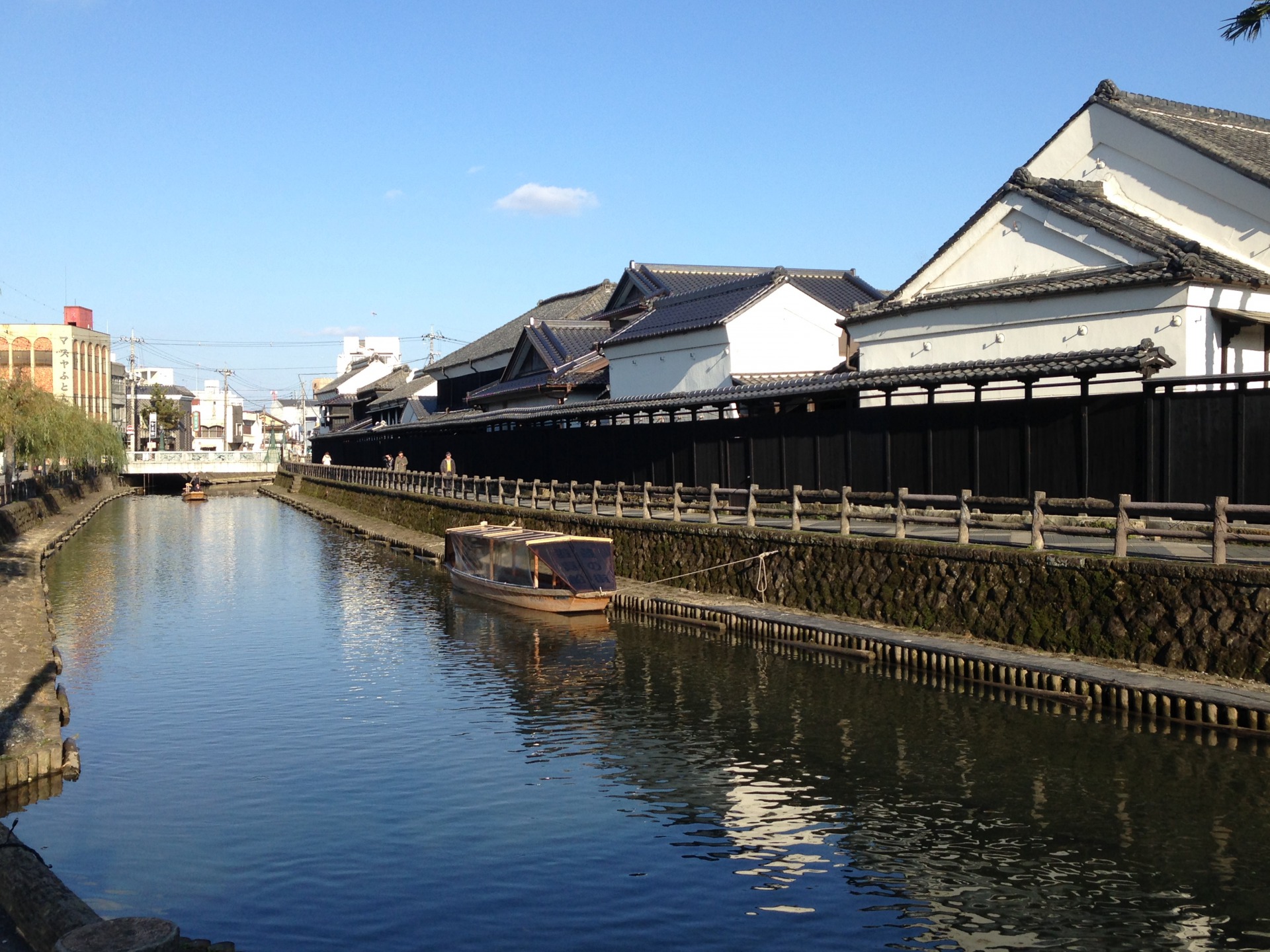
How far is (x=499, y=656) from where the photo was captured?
25.1 m

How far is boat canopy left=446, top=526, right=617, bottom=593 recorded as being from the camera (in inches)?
1156

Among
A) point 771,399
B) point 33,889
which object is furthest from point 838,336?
point 33,889

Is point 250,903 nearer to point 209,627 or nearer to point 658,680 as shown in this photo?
point 658,680

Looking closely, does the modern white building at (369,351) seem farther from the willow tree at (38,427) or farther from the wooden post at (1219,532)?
the wooden post at (1219,532)

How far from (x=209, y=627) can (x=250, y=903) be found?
1908 centimetres

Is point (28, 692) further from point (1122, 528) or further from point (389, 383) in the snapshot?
point (389, 383)

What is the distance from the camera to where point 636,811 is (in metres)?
14.5

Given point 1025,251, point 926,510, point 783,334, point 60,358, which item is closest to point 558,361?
point 783,334

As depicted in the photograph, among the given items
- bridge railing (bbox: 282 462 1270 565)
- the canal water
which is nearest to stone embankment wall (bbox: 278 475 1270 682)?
bridge railing (bbox: 282 462 1270 565)

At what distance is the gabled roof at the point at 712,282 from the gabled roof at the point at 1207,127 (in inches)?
548

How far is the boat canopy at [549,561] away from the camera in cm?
2936

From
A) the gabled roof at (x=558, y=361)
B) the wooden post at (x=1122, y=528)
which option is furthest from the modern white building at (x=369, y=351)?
the wooden post at (x=1122, y=528)

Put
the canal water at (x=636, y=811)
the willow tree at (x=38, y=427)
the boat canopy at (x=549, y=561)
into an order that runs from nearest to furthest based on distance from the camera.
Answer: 1. the canal water at (x=636, y=811)
2. the boat canopy at (x=549, y=561)
3. the willow tree at (x=38, y=427)

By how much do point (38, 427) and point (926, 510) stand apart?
5061 centimetres
